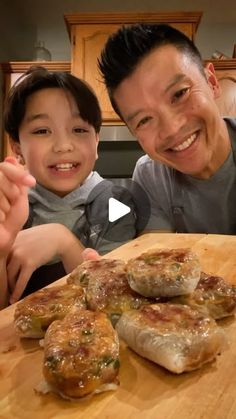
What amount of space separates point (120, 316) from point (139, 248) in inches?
18.5

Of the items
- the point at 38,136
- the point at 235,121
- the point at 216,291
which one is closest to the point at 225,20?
the point at 235,121

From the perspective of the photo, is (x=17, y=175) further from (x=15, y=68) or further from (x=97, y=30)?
(x=15, y=68)

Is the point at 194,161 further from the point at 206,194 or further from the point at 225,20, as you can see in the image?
the point at 225,20

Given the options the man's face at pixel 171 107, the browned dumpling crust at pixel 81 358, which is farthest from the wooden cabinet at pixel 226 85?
the browned dumpling crust at pixel 81 358

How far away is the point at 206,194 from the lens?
1627 millimetres

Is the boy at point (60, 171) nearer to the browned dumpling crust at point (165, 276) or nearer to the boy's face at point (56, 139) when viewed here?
the boy's face at point (56, 139)

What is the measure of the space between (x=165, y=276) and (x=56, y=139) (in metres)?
0.74

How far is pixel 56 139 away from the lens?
52.5 inches

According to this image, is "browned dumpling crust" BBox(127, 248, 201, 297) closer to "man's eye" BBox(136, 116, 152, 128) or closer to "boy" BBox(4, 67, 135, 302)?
"boy" BBox(4, 67, 135, 302)

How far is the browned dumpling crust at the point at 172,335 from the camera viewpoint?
61 centimetres

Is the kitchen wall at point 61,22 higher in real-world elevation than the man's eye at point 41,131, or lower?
higher

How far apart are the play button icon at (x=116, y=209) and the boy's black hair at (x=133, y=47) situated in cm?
41

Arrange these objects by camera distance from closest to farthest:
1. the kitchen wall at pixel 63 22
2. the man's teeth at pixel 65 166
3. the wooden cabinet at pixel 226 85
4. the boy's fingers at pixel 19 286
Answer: the boy's fingers at pixel 19 286, the man's teeth at pixel 65 166, the wooden cabinet at pixel 226 85, the kitchen wall at pixel 63 22

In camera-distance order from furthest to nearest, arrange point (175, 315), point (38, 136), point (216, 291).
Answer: point (38, 136) < point (216, 291) < point (175, 315)
